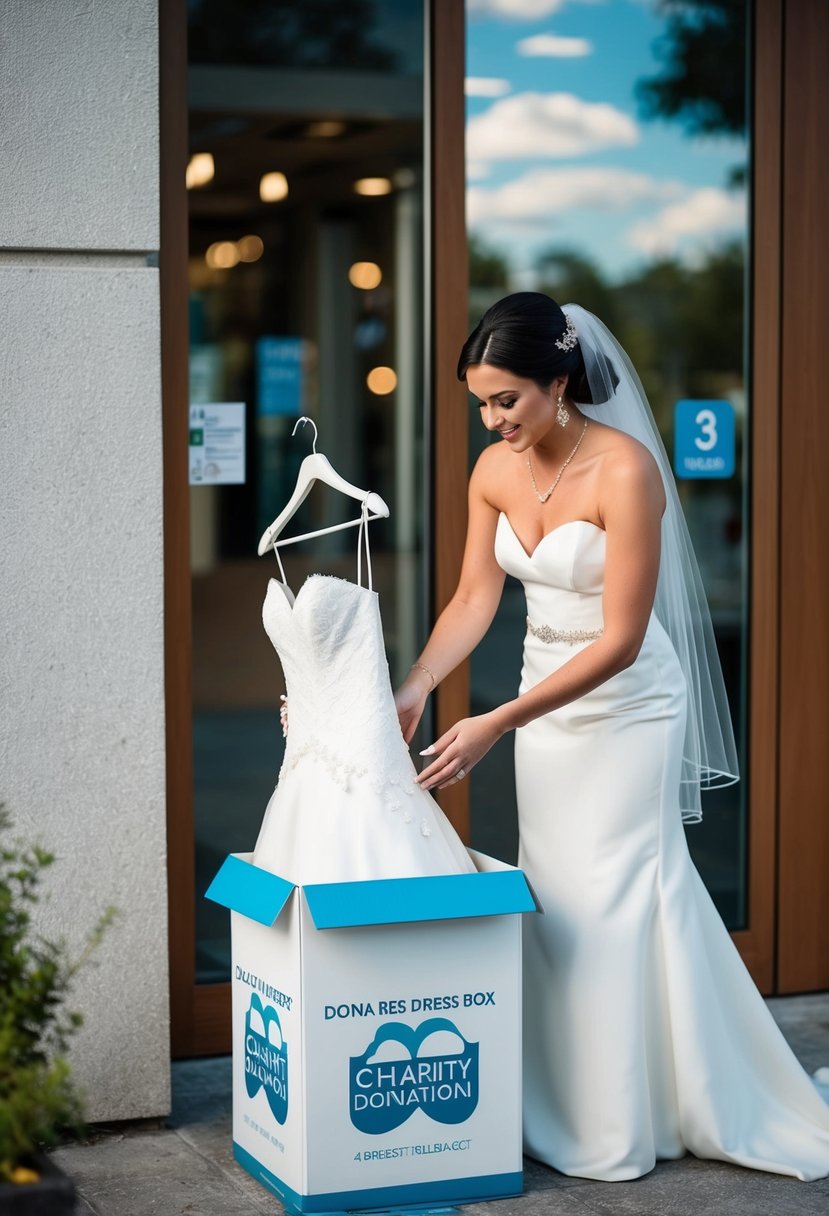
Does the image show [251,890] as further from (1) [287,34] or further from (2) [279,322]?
(1) [287,34]

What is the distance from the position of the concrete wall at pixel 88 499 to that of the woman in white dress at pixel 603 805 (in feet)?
2.40

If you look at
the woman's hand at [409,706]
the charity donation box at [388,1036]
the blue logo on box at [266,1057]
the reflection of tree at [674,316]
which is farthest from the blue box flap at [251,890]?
the reflection of tree at [674,316]

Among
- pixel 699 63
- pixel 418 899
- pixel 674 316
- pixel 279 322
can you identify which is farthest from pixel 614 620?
pixel 699 63

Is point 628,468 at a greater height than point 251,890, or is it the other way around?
point 628,468

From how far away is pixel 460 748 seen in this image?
3.34 metres

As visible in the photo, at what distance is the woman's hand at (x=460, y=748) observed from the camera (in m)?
3.33

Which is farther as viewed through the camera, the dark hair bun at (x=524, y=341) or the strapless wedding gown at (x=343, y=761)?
the dark hair bun at (x=524, y=341)

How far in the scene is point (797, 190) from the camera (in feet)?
15.3

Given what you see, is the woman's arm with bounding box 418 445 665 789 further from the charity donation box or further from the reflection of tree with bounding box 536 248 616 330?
the reflection of tree with bounding box 536 248 616 330

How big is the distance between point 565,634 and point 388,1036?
3.18ft

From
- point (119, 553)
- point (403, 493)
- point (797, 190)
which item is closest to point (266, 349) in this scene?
point (403, 493)

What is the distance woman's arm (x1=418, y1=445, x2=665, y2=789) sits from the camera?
11.0 ft

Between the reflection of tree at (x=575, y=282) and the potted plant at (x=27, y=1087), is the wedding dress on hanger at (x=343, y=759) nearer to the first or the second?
the potted plant at (x=27, y=1087)

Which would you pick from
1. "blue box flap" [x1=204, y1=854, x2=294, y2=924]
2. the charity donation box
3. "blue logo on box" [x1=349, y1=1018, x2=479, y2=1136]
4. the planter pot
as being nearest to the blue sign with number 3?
the charity donation box
